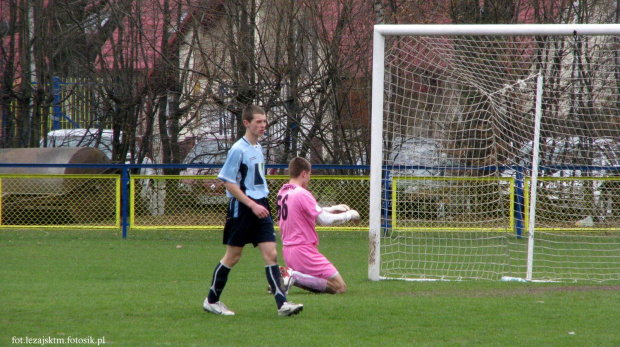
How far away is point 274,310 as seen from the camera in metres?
5.74

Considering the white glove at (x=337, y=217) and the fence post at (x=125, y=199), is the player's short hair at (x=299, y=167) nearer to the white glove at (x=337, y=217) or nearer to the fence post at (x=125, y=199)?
the white glove at (x=337, y=217)

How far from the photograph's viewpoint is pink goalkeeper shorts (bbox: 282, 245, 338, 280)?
6.76m

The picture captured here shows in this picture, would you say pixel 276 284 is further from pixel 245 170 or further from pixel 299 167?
pixel 299 167

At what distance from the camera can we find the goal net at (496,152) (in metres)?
8.28

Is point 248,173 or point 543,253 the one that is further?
point 543,253

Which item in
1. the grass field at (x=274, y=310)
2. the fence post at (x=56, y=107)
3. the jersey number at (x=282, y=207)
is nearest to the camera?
the grass field at (x=274, y=310)

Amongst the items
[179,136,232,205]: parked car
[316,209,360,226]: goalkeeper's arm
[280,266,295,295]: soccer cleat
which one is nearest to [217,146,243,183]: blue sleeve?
[316,209,360,226]: goalkeeper's arm

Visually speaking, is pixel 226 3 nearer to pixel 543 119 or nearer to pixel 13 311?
pixel 543 119

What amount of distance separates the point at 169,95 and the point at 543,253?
1026 cm

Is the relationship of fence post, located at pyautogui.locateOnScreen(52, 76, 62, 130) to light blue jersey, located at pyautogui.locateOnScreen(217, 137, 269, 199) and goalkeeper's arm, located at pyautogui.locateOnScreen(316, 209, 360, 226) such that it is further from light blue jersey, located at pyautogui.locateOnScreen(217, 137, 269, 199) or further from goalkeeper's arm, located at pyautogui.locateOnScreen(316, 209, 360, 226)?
light blue jersey, located at pyautogui.locateOnScreen(217, 137, 269, 199)

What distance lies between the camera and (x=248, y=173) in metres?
5.43

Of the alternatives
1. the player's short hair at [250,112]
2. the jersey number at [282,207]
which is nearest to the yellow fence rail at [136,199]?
the jersey number at [282,207]

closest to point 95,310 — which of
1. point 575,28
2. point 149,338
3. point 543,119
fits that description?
point 149,338

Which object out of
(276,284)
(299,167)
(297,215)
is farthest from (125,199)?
(276,284)
